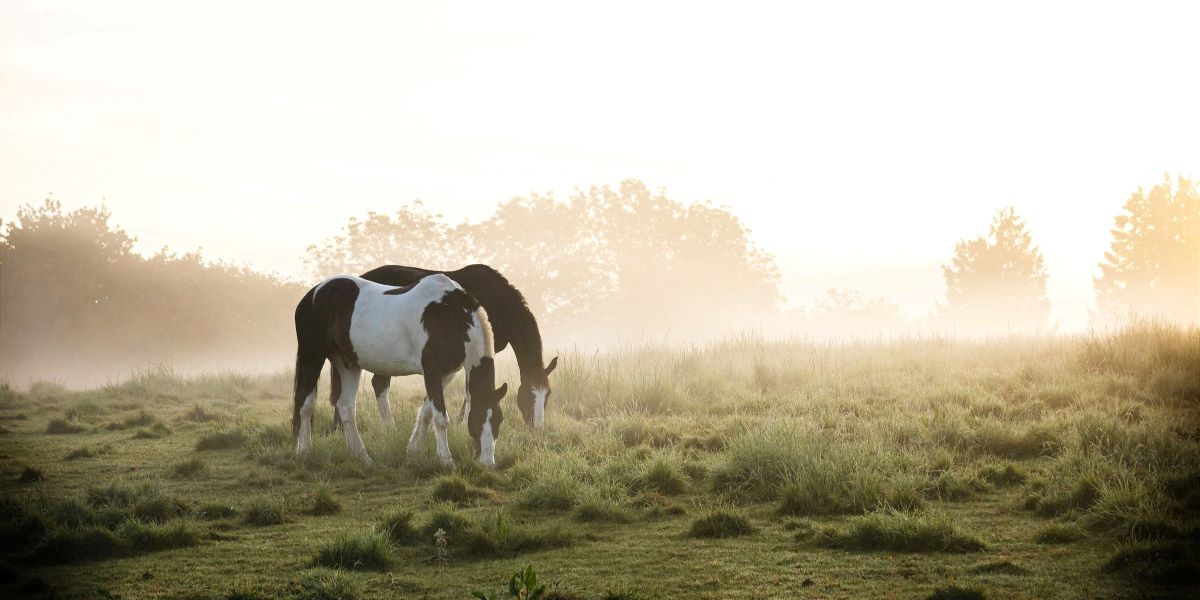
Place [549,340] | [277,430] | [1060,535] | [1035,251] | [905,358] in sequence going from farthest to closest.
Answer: [1035,251]
[549,340]
[905,358]
[277,430]
[1060,535]

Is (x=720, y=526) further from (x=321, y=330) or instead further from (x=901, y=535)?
(x=321, y=330)

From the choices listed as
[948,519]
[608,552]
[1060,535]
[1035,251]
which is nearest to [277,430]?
[608,552]

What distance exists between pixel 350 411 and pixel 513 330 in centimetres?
239

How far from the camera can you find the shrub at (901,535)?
19.4 feet

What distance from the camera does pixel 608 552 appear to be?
20.2ft

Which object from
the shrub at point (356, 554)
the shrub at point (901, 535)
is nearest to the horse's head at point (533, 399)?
the shrub at point (356, 554)

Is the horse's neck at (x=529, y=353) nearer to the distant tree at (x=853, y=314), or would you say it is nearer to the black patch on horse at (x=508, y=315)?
the black patch on horse at (x=508, y=315)

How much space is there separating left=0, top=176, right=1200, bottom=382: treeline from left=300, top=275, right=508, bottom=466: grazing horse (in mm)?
28153

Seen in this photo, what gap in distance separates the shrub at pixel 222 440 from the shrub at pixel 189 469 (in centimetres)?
171

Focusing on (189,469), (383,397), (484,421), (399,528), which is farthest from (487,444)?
(189,469)

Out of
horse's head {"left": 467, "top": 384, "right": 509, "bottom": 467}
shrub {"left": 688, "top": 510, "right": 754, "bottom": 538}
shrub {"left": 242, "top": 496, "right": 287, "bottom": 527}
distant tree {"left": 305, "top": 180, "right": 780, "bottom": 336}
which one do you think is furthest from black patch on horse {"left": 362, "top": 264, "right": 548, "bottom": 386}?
distant tree {"left": 305, "top": 180, "right": 780, "bottom": 336}

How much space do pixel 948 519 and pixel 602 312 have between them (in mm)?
42754

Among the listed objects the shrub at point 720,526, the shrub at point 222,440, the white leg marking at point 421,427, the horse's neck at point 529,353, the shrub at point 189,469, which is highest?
the horse's neck at point 529,353

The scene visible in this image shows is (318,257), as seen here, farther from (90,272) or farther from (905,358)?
(905,358)
